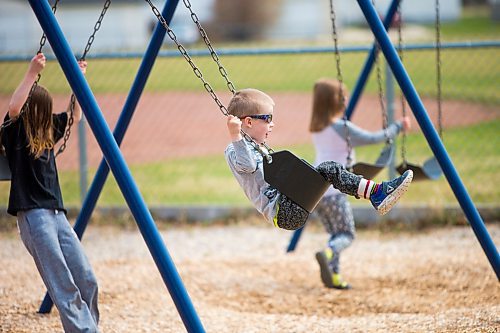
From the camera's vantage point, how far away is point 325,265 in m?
5.67

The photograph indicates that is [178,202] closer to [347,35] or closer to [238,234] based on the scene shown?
[238,234]

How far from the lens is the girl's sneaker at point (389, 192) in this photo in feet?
13.0

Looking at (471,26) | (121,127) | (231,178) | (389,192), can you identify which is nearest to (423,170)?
(389,192)

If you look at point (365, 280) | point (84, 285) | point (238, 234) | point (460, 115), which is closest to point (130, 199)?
point (84, 285)

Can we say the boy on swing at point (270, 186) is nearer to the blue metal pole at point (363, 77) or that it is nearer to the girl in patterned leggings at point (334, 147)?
the girl in patterned leggings at point (334, 147)

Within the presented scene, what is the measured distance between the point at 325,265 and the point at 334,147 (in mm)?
861

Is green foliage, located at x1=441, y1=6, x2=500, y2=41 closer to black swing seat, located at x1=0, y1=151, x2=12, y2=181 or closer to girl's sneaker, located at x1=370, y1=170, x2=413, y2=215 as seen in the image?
girl's sneaker, located at x1=370, y1=170, x2=413, y2=215

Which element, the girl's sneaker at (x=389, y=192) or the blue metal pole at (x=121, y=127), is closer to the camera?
the girl's sneaker at (x=389, y=192)

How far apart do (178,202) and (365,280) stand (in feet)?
11.1

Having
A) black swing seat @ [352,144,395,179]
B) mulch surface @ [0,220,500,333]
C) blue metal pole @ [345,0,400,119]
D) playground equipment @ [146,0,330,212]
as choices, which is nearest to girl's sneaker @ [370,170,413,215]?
playground equipment @ [146,0,330,212]

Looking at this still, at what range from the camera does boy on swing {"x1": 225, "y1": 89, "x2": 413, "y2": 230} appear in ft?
13.0

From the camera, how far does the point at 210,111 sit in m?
15.8

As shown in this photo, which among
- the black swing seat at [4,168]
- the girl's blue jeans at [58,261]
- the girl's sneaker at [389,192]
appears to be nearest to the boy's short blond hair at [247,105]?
the girl's sneaker at [389,192]

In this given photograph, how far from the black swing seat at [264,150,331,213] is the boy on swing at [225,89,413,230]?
0.21 ft
